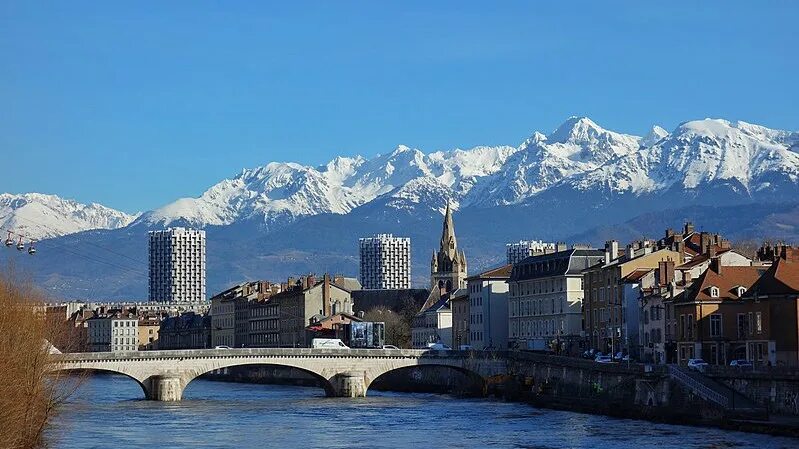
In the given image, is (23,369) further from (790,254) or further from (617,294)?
(617,294)

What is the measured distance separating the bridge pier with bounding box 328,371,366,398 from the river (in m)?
4.46

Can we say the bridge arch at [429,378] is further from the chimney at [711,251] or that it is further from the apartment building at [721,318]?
the apartment building at [721,318]

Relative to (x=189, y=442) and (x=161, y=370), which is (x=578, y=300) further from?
(x=189, y=442)

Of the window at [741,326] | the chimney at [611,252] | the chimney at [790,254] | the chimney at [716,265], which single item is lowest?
the window at [741,326]

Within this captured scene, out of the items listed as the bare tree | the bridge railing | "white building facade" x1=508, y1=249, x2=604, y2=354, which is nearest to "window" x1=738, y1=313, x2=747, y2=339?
the bridge railing

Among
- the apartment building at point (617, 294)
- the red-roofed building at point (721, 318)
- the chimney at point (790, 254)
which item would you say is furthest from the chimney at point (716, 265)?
the apartment building at point (617, 294)


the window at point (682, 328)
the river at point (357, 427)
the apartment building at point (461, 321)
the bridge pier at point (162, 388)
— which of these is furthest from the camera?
the apartment building at point (461, 321)

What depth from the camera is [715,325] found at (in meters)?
99.7

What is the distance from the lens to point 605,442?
79250 millimetres

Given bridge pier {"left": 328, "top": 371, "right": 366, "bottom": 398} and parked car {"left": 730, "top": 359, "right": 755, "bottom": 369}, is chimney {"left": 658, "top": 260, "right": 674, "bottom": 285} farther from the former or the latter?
bridge pier {"left": 328, "top": 371, "right": 366, "bottom": 398}

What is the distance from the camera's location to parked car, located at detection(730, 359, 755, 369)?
86000mm

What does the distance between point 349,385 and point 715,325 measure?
35331mm

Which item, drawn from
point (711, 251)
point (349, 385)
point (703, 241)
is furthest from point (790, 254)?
point (349, 385)

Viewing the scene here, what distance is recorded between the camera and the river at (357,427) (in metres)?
79.9
